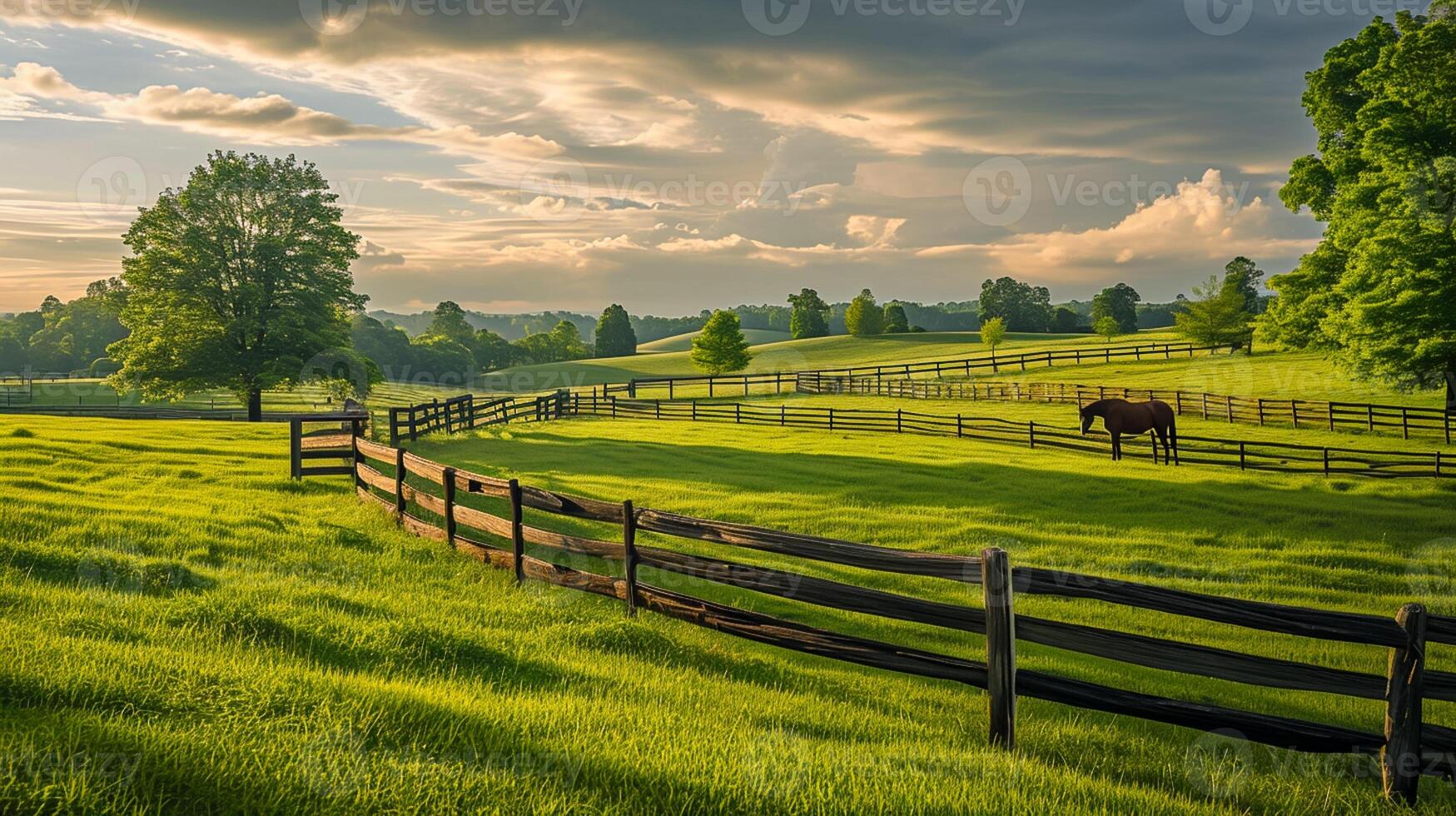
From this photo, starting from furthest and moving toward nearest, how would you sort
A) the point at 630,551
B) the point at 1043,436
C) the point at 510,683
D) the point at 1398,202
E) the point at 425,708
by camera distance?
the point at 1043,436 < the point at 1398,202 < the point at 630,551 < the point at 510,683 < the point at 425,708

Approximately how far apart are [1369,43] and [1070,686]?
115ft

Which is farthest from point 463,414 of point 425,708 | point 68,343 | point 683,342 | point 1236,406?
point 683,342

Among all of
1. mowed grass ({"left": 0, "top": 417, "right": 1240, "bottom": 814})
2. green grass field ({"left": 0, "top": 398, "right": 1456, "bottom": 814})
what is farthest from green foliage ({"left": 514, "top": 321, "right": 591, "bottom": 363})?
mowed grass ({"left": 0, "top": 417, "right": 1240, "bottom": 814})

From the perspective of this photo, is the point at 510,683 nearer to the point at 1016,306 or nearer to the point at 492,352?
the point at 492,352

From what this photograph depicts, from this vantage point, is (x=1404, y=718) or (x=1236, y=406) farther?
(x=1236, y=406)

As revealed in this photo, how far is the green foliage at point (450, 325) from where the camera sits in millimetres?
133000

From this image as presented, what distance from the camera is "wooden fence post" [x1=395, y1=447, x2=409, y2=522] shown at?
12.2 metres

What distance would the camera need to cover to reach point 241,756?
395cm

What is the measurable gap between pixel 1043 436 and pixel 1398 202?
1291 cm

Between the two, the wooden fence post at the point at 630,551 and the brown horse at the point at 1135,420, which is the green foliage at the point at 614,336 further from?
the wooden fence post at the point at 630,551

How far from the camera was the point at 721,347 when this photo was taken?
75500 millimetres

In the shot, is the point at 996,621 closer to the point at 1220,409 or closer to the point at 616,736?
the point at 616,736

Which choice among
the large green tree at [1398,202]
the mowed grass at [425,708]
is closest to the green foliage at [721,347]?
the large green tree at [1398,202]

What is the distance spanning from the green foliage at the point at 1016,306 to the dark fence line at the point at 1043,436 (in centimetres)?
9859
